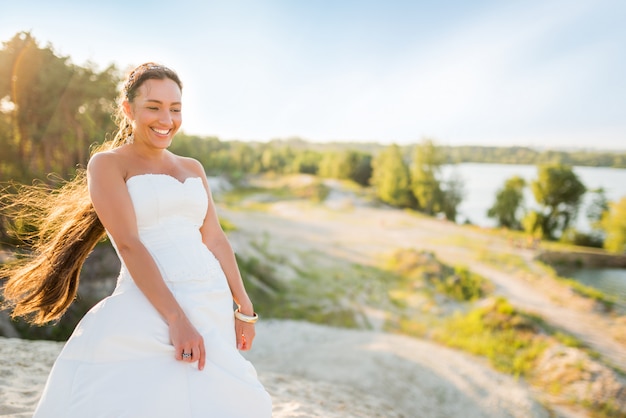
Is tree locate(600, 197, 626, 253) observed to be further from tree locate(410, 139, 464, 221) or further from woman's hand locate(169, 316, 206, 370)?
woman's hand locate(169, 316, 206, 370)

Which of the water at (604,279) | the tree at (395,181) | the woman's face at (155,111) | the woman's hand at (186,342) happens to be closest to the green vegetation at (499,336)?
the woman's hand at (186,342)

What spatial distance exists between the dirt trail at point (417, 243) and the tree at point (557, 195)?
8093 millimetres

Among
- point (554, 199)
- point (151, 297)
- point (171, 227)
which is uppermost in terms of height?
point (171, 227)

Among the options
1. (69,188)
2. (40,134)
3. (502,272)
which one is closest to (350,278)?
(502,272)

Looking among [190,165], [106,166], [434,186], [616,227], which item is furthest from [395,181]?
[106,166]

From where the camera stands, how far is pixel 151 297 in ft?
6.27

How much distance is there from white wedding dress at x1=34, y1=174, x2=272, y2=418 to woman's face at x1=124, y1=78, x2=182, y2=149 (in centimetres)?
20

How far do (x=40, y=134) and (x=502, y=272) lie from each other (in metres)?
17.4

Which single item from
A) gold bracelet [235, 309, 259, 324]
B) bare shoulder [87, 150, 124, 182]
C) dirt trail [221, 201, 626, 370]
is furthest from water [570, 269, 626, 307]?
bare shoulder [87, 150, 124, 182]

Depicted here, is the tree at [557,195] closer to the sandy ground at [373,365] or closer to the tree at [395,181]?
the tree at [395,181]

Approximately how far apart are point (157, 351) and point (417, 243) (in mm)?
22437

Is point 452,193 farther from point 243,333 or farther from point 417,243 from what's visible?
point 243,333

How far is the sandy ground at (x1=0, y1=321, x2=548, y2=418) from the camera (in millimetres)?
4430

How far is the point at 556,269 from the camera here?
23.4 meters
